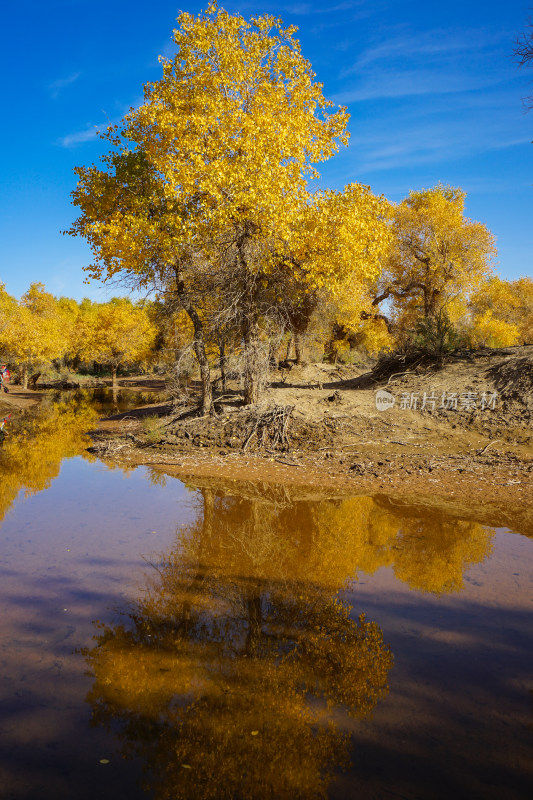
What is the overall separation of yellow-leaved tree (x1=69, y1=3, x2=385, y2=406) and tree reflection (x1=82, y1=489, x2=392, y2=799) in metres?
9.56

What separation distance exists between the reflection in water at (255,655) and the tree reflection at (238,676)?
1 centimetres

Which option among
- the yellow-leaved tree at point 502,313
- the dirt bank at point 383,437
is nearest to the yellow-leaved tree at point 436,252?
the yellow-leaved tree at point 502,313

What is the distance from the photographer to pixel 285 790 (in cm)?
309

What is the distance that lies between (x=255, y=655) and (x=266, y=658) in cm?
11

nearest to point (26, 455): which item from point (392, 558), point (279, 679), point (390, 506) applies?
point (390, 506)

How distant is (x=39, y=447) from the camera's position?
1639 cm

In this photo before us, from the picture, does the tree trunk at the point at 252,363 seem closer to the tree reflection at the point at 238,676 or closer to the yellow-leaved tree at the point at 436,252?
the tree reflection at the point at 238,676

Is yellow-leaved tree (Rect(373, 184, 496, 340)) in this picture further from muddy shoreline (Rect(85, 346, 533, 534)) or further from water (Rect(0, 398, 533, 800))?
water (Rect(0, 398, 533, 800))

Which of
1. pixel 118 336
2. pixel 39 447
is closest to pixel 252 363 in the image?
pixel 39 447

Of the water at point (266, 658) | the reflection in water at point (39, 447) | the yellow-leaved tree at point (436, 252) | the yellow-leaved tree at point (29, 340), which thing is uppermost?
the yellow-leaved tree at point (436, 252)

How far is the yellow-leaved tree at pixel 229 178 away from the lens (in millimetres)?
12883

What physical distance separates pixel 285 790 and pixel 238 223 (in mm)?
13587

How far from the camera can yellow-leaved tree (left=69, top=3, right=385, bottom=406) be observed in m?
12.9

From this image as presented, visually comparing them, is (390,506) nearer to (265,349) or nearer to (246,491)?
(246,491)
